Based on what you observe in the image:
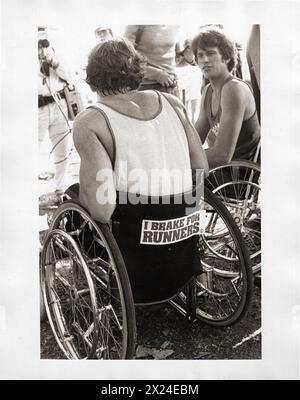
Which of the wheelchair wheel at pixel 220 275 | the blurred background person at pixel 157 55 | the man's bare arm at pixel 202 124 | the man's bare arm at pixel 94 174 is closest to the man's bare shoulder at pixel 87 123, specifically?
the man's bare arm at pixel 94 174

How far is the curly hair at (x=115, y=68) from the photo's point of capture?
158 centimetres

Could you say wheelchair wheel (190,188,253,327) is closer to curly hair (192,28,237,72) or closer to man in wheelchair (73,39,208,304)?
man in wheelchair (73,39,208,304)

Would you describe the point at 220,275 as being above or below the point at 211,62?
below

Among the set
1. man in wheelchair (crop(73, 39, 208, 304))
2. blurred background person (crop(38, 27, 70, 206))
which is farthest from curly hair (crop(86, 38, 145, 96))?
blurred background person (crop(38, 27, 70, 206))

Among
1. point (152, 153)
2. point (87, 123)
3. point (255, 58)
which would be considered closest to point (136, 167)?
point (152, 153)

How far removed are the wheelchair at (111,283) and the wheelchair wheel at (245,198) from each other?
2.4 inches

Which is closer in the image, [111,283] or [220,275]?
[111,283]

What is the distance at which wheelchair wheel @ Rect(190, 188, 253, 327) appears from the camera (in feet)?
5.38

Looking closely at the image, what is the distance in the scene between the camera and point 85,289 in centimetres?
163

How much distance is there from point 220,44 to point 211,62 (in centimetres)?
7

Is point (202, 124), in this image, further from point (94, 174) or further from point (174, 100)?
point (94, 174)

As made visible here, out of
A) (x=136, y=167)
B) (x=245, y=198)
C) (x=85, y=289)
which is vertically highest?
(x=136, y=167)

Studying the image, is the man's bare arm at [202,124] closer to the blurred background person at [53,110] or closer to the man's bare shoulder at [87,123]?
the man's bare shoulder at [87,123]
